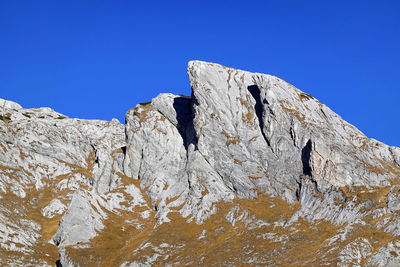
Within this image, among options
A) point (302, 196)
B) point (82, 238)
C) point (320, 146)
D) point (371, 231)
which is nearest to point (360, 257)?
point (371, 231)

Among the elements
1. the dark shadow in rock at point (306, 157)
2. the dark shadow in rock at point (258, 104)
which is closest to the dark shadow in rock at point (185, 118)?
the dark shadow in rock at point (258, 104)

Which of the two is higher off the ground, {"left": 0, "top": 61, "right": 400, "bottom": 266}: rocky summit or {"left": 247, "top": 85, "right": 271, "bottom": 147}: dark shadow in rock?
{"left": 247, "top": 85, "right": 271, "bottom": 147}: dark shadow in rock

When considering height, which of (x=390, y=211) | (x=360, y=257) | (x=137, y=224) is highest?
(x=137, y=224)

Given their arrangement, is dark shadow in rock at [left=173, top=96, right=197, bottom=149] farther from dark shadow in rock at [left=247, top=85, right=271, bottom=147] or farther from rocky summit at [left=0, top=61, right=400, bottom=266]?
dark shadow in rock at [left=247, top=85, right=271, bottom=147]

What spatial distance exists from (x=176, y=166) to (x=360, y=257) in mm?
57500

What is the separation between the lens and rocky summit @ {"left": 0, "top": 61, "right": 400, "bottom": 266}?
92.4 metres

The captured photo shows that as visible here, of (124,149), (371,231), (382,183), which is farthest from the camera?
(124,149)

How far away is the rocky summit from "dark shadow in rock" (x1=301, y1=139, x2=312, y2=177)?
0.26 metres

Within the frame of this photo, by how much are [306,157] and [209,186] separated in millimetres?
23482

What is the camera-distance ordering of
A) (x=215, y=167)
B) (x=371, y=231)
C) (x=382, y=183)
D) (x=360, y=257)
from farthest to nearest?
(x=215, y=167), (x=382, y=183), (x=371, y=231), (x=360, y=257)

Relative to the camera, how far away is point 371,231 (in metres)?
87.1

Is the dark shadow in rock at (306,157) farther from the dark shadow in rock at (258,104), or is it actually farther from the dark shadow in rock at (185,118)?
the dark shadow in rock at (185,118)

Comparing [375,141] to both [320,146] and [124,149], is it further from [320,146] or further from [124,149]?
[124,149]

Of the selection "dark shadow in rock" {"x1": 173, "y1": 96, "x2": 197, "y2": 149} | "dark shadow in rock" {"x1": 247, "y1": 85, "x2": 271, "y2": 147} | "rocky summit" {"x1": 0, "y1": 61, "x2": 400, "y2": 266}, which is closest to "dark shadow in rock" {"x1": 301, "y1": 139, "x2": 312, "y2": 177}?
"rocky summit" {"x1": 0, "y1": 61, "x2": 400, "y2": 266}
